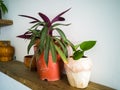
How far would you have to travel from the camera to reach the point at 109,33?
2.07 feet

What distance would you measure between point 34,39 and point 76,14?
28 centimetres

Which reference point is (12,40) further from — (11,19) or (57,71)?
(57,71)

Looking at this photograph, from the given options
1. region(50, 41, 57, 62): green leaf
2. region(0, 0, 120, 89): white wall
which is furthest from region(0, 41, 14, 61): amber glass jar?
region(50, 41, 57, 62): green leaf

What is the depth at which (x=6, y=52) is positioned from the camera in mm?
1311

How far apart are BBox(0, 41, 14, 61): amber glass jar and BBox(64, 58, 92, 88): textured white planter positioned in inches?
34.6

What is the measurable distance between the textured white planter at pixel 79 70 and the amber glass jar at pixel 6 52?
0.88m

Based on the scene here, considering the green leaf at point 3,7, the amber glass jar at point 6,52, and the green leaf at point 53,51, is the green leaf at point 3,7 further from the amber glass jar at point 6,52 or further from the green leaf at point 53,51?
the green leaf at point 53,51

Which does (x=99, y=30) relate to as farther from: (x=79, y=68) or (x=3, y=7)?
→ (x=3, y=7)

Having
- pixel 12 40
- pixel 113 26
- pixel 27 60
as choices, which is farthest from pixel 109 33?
pixel 12 40

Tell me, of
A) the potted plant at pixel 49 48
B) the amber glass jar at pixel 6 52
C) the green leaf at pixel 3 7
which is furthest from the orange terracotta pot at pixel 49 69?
the green leaf at pixel 3 7

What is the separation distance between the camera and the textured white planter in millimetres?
592

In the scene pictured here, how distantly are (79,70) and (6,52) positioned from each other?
942 mm

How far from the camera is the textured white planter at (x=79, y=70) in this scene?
1.94 feet

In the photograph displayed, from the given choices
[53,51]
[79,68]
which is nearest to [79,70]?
[79,68]
